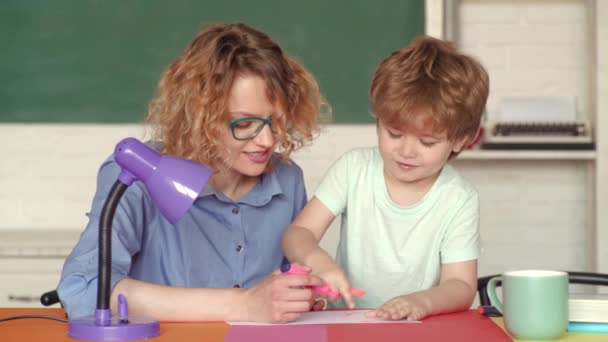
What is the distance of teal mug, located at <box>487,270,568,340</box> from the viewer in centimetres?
154

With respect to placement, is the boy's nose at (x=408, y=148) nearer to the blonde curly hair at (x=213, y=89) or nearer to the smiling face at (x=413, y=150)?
the smiling face at (x=413, y=150)

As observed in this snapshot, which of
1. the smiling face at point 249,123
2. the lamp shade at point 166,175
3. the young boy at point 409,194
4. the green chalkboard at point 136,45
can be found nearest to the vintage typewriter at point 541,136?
the green chalkboard at point 136,45

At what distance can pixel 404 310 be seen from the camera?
5.66ft

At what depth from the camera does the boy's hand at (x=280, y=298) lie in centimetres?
167

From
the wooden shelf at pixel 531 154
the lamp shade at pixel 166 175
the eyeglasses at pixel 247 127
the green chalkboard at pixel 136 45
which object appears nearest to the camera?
the lamp shade at pixel 166 175

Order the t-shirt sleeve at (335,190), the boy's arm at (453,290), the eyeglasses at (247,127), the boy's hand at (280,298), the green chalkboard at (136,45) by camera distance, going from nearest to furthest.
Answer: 1. the boy's hand at (280,298)
2. the boy's arm at (453,290)
3. the eyeglasses at (247,127)
4. the t-shirt sleeve at (335,190)
5. the green chalkboard at (136,45)

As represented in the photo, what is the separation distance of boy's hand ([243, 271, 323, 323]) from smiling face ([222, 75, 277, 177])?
0.40m

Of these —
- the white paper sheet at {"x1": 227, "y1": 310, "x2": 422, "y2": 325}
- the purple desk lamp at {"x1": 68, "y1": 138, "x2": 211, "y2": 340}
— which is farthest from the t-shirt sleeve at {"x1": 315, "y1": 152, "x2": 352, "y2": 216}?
the purple desk lamp at {"x1": 68, "y1": 138, "x2": 211, "y2": 340}

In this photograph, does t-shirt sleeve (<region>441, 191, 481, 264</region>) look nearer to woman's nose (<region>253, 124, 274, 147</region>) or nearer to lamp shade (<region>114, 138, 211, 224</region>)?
woman's nose (<region>253, 124, 274, 147</region>)

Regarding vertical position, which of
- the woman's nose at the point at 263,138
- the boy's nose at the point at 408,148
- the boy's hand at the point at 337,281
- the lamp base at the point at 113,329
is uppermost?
the woman's nose at the point at 263,138

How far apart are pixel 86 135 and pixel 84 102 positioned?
0.43 ft

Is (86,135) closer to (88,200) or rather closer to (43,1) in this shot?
(88,200)

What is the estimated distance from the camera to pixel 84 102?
12.4ft

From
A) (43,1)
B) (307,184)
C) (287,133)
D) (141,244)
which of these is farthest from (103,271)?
(43,1)
